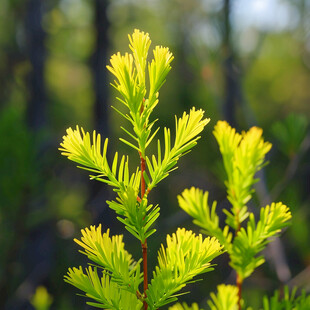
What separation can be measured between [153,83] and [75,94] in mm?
5203

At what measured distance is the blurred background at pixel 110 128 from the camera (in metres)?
0.92

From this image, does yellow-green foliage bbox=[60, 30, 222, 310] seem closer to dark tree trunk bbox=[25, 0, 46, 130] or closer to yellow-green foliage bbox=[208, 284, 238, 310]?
yellow-green foliage bbox=[208, 284, 238, 310]

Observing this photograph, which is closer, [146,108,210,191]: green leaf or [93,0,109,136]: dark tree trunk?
[146,108,210,191]: green leaf

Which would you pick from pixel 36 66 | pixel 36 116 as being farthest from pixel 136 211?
pixel 36 66

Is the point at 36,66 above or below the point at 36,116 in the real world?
above

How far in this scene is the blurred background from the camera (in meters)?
0.92

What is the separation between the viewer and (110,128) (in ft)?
8.96

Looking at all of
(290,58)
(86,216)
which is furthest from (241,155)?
(290,58)

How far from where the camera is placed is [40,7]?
2396 mm

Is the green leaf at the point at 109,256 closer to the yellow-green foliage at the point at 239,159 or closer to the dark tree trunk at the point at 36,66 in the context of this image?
the yellow-green foliage at the point at 239,159

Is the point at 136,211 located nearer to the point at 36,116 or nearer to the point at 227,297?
the point at 227,297

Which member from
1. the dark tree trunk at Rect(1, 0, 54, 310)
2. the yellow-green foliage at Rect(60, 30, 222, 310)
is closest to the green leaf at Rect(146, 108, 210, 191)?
the yellow-green foliage at Rect(60, 30, 222, 310)

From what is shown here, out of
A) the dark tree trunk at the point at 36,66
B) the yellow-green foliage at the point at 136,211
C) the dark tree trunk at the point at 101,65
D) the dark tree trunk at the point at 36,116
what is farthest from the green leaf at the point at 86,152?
the dark tree trunk at the point at 101,65

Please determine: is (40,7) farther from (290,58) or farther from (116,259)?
(290,58)
